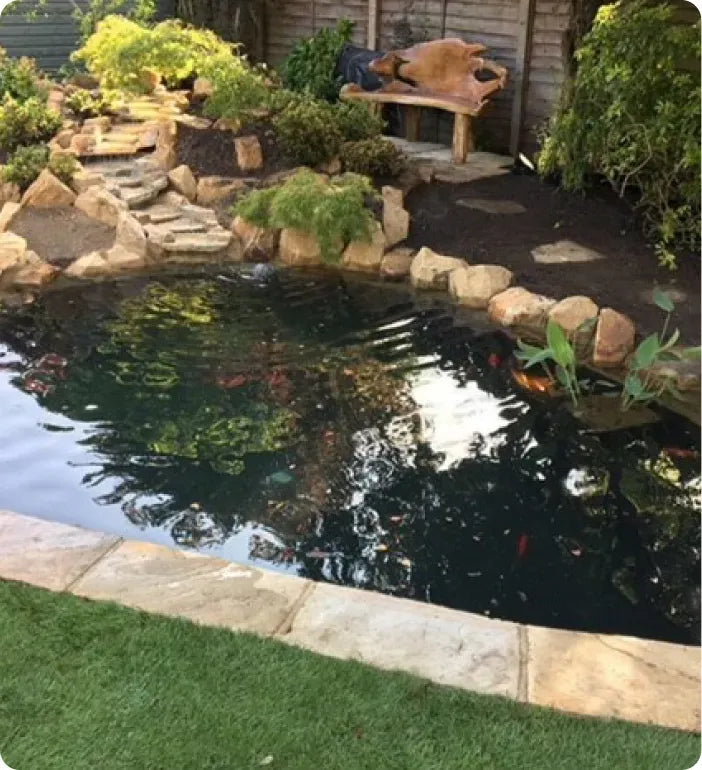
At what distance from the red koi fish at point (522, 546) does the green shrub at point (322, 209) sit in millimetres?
3464

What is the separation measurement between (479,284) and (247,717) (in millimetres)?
4213

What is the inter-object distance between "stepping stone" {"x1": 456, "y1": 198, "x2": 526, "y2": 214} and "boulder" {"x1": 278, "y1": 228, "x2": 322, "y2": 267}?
136cm

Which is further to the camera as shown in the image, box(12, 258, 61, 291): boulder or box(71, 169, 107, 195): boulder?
box(71, 169, 107, 195): boulder

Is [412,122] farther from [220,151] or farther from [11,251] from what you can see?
[11,251]

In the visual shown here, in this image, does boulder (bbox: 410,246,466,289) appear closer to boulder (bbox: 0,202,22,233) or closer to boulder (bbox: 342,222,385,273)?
boulder (bbox: 342,222,385,273)

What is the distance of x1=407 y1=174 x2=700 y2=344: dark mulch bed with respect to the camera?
5.95 m

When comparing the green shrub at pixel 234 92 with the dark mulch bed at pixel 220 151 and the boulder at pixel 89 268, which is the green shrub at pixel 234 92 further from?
the boulder at pixel 89 268

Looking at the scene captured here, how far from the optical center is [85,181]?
7.77 meters

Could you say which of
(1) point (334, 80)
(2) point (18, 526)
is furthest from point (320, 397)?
(1) point (334, 80)

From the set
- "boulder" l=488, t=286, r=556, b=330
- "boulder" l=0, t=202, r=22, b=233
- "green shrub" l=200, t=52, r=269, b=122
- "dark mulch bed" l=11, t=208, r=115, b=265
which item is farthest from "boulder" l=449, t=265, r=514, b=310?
"boulder" l=0, t=202, r=22, b=233

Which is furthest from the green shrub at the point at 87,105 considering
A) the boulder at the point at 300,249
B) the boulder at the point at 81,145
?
the boulder at the point at 300,249

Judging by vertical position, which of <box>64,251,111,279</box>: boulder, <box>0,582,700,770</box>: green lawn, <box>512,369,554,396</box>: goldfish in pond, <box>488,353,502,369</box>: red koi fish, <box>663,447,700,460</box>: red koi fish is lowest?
<box>64,251,111,279</box>: boulder

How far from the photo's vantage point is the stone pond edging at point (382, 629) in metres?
2.58

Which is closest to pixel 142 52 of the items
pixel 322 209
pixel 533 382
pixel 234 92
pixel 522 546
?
pixel 234 92
